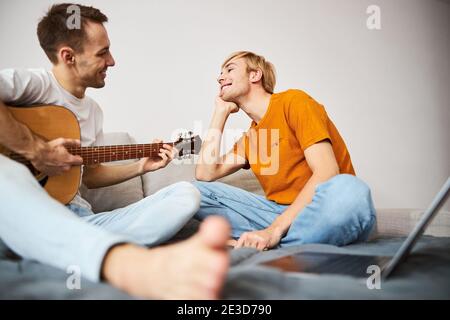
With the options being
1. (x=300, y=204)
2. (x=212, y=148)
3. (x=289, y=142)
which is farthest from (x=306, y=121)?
(x=212, y=148)

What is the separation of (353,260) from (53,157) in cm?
76

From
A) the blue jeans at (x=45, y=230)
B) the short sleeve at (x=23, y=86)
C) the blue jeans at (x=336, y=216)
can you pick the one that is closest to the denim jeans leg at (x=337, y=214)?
the blue jeans at (x=336, y=216)

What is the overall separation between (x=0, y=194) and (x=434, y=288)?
707mm

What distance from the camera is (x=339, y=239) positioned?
906 millimetres

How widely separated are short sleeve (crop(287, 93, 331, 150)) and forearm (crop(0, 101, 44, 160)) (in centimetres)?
69

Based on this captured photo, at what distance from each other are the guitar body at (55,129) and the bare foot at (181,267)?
1.83 ft

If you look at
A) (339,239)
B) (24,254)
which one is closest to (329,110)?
(339,239)

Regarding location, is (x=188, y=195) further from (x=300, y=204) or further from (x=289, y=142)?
(x=289, y=142)

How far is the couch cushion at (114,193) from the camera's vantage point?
4.16 ft

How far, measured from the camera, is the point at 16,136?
912 millimetres

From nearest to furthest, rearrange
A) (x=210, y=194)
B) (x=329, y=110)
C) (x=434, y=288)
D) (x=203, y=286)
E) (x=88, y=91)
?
(x=203, y=286), (x=434, y=288), (x=210, y=194), (x=88, y=91), (x=329, y=110)

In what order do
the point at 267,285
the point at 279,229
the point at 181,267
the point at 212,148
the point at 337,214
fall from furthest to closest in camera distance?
the point at 212,148
the point at 279,229
the point at 337,214
the point at 267,285
the point at 181,267

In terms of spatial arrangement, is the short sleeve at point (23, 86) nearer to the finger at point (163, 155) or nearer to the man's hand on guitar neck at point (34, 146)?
the man's hand on guitar neck at point (34, 146)
